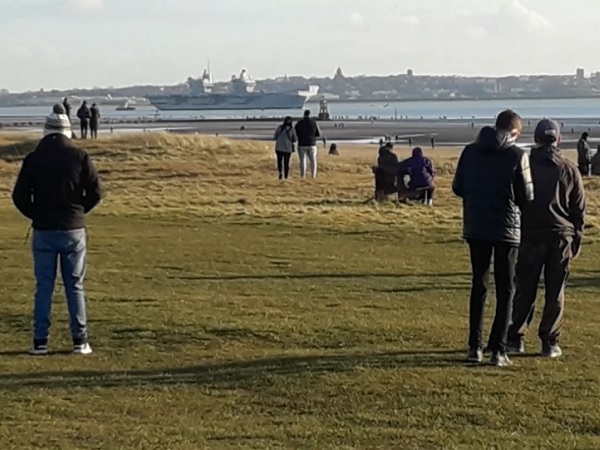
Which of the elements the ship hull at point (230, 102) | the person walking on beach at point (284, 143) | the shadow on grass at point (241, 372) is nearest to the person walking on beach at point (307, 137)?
the person walking on beach at point (284, 143)

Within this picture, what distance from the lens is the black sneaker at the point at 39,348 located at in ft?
29.7

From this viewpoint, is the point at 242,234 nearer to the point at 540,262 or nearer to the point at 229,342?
the point at 229,342

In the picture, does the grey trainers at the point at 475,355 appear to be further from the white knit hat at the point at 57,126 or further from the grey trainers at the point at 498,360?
the white knit hat at the point at 57,126

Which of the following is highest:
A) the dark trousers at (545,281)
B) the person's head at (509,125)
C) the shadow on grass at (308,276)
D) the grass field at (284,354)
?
the person's head at (509,125)

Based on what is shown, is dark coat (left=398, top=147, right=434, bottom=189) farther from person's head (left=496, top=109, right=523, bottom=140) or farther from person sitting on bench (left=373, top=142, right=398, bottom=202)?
person's head (left=496, top=109, right=523, bottom=140)

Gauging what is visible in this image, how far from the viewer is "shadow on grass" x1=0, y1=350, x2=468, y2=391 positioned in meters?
8.09

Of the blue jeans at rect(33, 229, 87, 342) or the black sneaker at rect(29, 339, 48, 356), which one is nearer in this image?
the blue jeans at rect(33, 229, 87, 342)

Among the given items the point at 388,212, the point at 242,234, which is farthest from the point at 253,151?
the point at 242,234

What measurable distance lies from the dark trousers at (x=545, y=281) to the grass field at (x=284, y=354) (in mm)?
228

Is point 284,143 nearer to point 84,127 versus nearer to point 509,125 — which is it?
point 84,127

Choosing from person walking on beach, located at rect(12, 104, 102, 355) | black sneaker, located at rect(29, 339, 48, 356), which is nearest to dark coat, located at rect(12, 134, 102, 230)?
person walking on beach, located at rect(12, 104, 102, 355)

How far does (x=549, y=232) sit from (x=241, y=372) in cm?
237

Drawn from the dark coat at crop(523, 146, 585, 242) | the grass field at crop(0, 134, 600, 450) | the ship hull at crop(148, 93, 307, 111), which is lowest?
the ship hull at crop(148, 93, 307, 111)

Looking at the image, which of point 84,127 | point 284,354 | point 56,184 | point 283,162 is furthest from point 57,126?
point 84,127
